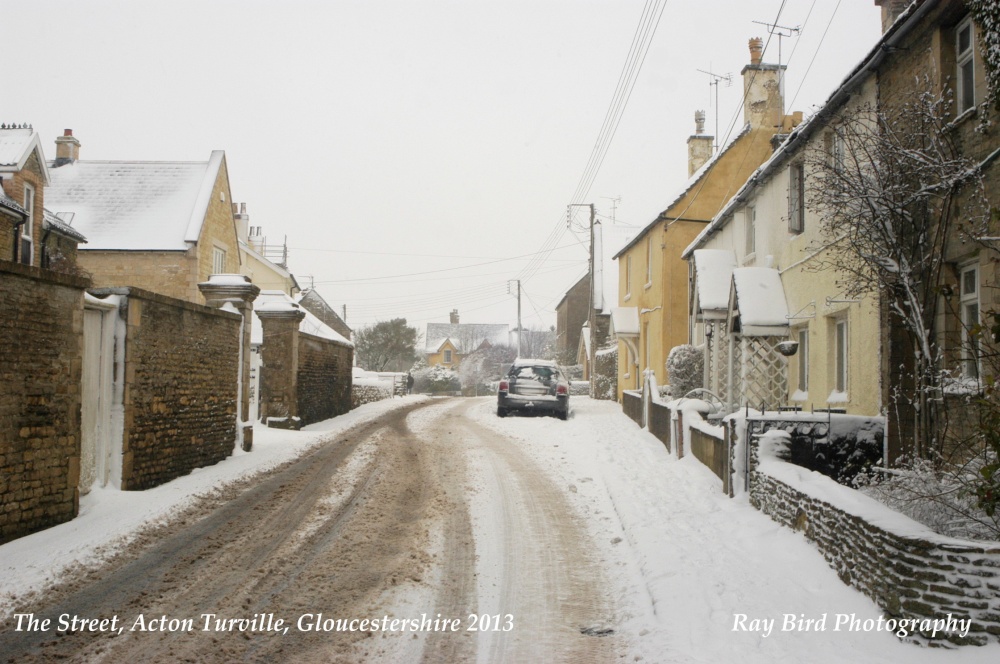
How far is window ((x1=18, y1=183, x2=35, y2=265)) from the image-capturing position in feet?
67.3

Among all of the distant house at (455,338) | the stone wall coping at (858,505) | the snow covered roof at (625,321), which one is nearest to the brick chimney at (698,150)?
the snow covered roof at (625,321)

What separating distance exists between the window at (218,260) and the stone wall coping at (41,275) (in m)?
22.1

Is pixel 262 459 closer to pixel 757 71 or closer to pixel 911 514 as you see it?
pixel 911 514

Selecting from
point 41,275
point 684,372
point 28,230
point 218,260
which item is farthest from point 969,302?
point 218,260

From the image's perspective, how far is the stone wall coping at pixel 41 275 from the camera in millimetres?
6664

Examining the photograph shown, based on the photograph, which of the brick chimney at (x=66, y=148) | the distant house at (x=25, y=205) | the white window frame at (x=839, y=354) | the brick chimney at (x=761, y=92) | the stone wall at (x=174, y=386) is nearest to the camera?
the stone wall at (x=174, y=386)

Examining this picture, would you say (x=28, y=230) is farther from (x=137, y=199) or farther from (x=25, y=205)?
(x=137, y=199)

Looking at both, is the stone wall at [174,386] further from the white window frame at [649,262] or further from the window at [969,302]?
the white window frame at [649,262]

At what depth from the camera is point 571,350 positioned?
183 feet

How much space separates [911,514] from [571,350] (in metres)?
49.9

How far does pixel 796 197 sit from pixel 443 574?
10.7m

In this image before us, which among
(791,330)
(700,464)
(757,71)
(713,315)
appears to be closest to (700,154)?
Answer: (757,71)

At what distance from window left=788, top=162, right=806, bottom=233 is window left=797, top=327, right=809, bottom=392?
190 centimetres

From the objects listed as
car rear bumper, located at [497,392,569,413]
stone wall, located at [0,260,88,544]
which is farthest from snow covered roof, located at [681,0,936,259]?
stone wall, located at [0,260,88,544]
